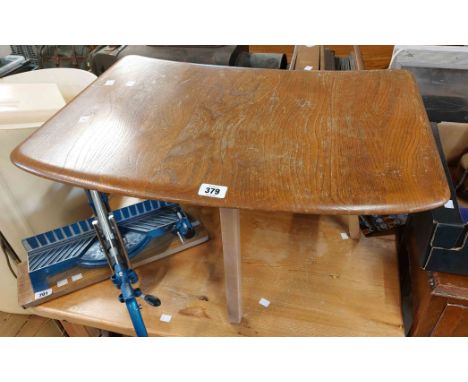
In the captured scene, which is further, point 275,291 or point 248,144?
point 275,291

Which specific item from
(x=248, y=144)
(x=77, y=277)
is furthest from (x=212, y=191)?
(x=77, y=277)

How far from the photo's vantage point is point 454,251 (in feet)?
2.88

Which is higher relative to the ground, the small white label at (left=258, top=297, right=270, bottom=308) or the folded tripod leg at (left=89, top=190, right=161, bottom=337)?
the folded tripod leg at (left=89, top=190, right=161, bottom=337)

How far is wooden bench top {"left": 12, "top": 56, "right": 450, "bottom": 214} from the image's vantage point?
0.64m

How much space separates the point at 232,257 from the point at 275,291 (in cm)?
35

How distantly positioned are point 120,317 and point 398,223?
0.99m

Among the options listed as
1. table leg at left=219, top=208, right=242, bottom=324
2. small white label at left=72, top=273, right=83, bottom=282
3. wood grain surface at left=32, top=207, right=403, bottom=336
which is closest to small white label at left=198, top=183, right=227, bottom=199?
table leg at left=219, top=208, right=242, bottom=324

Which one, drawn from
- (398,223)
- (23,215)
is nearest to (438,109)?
(398,223)

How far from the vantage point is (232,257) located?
87cm

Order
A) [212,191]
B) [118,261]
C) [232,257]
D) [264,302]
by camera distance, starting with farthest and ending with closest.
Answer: [264,302] → [118,261] → [232,257] → [212,191]

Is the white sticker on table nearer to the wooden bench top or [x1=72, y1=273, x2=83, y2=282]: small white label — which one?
the wooden bench top

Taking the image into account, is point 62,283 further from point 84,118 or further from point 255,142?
point 255,142

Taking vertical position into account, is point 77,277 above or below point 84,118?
below

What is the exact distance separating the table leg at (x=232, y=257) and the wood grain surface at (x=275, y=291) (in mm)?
86
